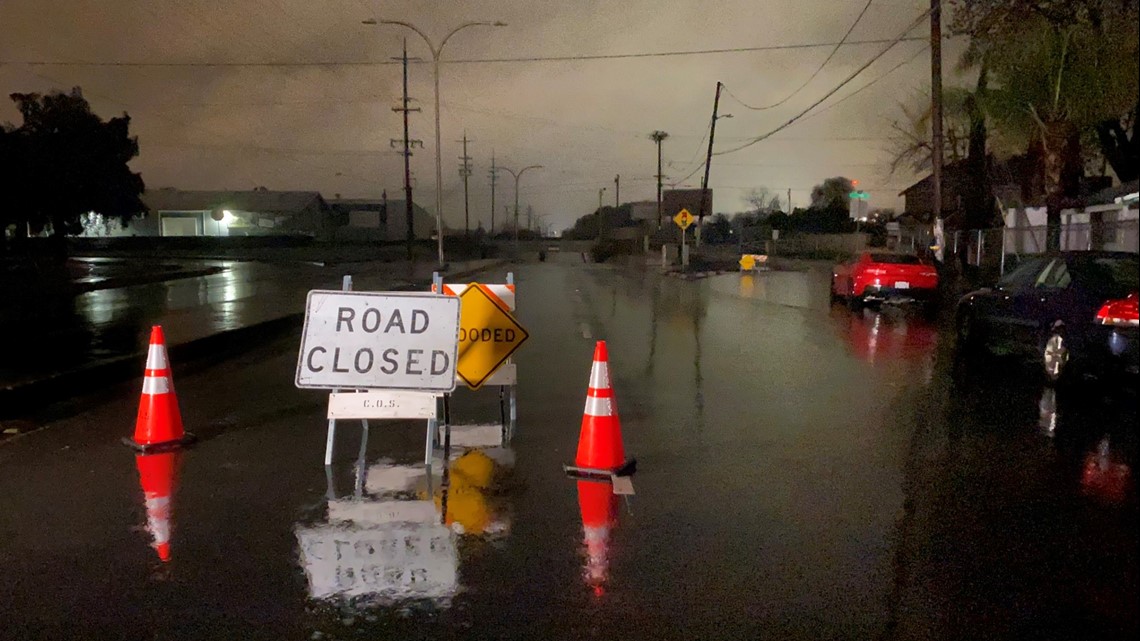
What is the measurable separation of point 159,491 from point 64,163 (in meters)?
39.7

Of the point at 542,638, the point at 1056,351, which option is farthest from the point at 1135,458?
the point at 542,638

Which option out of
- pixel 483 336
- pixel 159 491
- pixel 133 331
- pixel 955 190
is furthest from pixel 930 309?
pixel 955 190

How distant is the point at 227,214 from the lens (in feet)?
354

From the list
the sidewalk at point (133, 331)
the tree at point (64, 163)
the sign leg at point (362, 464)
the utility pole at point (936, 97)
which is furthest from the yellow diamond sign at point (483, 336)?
the tree at point (64, 163)

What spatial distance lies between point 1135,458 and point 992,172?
4196 centimetres

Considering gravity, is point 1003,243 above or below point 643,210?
below

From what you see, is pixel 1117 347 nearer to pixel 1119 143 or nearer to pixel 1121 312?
pixel 1121 312

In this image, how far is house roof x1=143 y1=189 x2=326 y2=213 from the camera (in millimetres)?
109000

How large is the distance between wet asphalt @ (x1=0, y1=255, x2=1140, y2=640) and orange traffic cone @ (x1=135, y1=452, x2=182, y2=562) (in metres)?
0.05

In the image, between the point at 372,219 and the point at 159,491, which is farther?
the point at 372,219

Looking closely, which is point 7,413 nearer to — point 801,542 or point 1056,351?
point 801,542

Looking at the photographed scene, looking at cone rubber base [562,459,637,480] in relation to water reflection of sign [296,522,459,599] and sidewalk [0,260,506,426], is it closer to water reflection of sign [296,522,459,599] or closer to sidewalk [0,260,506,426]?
water reflection of sign [296,522,459,599]

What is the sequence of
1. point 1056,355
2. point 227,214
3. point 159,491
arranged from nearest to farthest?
point 159,491
point 1056,355
point 227,214

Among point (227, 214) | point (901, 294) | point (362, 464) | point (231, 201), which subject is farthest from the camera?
point (231, 201)
